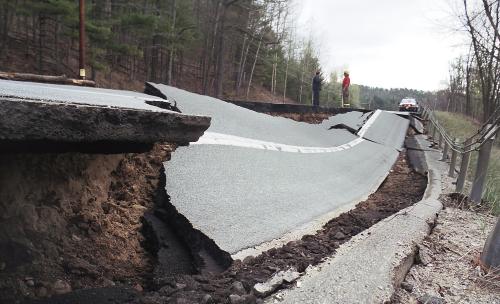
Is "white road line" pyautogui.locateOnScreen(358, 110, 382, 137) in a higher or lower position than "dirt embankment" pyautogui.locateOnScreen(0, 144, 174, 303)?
higher

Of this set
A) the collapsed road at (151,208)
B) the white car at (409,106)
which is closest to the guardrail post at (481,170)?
the collapsed road at (151,208)

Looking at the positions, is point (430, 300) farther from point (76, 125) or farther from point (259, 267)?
point (76, 125)

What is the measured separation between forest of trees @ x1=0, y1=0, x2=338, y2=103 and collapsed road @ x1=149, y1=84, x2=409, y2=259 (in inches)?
545

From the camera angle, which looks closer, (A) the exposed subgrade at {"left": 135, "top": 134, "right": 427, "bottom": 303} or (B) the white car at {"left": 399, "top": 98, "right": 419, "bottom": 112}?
(A) the exposed subgrade at {"left": 135, "top": 134, "right": 427, "bottom": 303}

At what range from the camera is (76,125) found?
2.10m

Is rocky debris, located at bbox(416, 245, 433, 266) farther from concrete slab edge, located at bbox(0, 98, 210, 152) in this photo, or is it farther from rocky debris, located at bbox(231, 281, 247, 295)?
concrete slab edge, located at bbox(0, 98, 210, 152)

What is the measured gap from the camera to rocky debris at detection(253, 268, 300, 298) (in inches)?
86.7

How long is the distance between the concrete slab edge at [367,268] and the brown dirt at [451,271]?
0.08 meters

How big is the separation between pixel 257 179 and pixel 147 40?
2427 centimetres

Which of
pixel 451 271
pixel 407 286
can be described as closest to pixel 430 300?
pixel 407 286

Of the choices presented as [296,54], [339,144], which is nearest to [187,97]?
[339,144]

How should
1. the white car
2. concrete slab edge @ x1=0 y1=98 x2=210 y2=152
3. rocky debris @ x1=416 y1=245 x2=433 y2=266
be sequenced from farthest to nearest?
1. the white car
2. rocky debris @ x1=416 y1=245 x2=433 y2=266
3. concrete slab edge @ x1=0 y1=98 x2=210 y2=152

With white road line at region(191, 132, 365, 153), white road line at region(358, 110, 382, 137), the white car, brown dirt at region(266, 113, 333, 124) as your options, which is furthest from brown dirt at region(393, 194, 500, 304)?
the white car

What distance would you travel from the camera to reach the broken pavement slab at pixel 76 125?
6.17 feet
